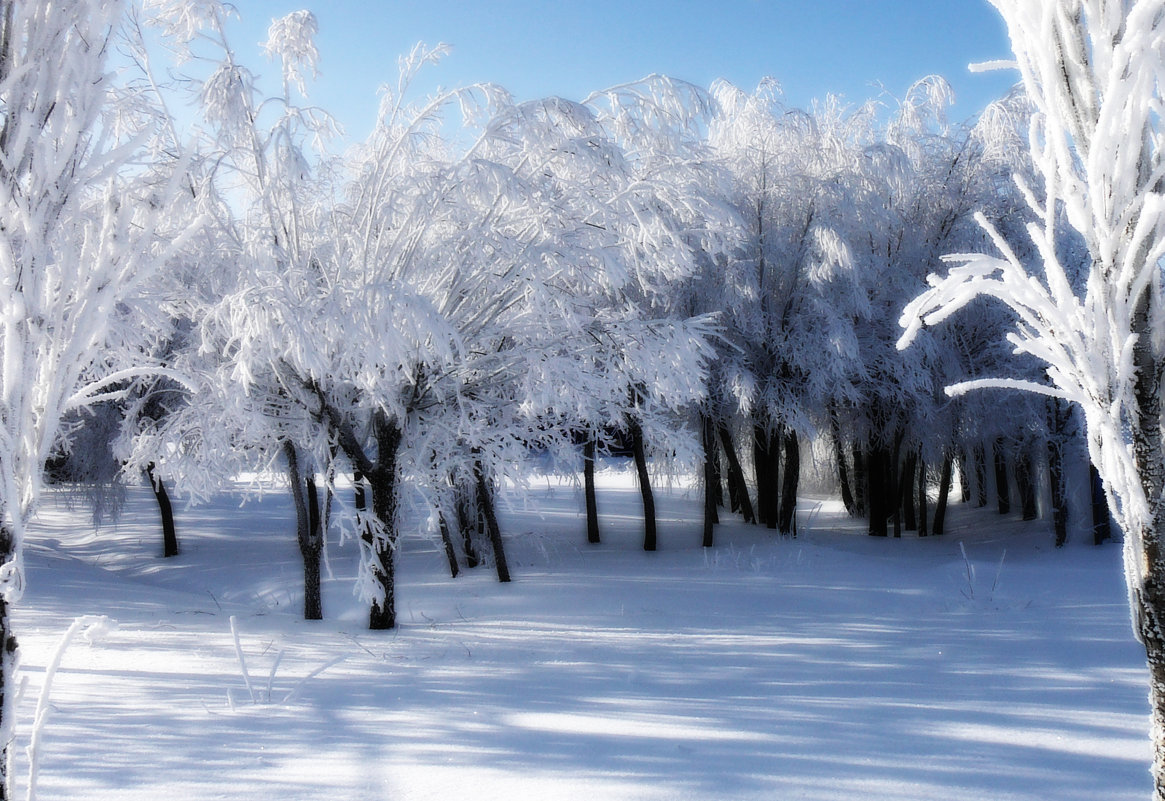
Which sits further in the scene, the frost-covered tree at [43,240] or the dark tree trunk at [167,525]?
the dark tree trunk at [167,525]

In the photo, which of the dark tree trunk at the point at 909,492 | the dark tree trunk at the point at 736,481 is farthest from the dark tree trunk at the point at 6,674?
the dark tree trunk at the point at 909,492

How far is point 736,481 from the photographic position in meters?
18.9

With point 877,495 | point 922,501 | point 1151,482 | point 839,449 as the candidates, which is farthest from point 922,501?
point 1151,482

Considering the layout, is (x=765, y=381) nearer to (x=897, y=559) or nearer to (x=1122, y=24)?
(x=897, y=559)

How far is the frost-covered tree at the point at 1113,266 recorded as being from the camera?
7.70ft

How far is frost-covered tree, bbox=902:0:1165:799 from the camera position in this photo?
92.4 inches

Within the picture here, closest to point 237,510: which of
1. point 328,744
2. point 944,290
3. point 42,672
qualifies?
point 42,672

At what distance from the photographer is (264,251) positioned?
299 inches

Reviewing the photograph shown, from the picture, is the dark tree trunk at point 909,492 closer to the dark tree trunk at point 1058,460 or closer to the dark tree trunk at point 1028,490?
the dark tree trunk at point 1028,490

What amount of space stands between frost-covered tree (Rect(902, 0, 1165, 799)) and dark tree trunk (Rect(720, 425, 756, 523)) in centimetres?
1295

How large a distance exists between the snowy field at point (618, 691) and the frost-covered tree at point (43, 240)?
611 mm

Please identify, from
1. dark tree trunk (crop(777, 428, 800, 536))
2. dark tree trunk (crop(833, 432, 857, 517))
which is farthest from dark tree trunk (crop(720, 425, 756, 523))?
dark tree trunk (crop(833, 432, 857, 517))

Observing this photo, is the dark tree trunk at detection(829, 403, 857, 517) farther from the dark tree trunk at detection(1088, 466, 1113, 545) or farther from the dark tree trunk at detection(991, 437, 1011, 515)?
the dark tree trunk at detection(1088, 466, 1113, 545)

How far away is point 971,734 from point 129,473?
8.66m
